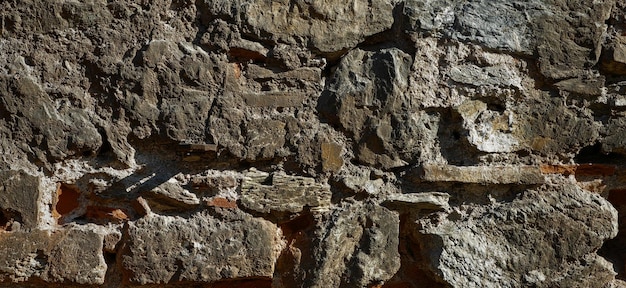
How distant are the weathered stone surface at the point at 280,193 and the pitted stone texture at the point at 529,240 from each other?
0.29 metres

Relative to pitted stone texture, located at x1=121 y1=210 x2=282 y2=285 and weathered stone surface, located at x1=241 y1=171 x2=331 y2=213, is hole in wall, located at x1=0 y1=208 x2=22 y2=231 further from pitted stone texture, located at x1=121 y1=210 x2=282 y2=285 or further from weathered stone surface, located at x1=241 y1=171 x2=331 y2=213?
weathered stone surface, located at x1=241 y1=171 x2=331 y2=213

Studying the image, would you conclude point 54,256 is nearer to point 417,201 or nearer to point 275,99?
point 275,99

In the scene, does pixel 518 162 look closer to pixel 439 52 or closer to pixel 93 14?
pixel 439 52

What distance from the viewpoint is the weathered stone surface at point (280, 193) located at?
1633 millimetres

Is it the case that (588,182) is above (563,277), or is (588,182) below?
above

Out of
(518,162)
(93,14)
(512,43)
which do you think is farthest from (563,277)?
(93,14)

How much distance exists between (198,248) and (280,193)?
0.73 ft

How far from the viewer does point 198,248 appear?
5.24 ft

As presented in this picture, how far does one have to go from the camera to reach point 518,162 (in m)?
1.80

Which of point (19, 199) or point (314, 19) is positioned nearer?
point (19, 199)

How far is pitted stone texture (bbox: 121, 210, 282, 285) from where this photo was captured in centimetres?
157

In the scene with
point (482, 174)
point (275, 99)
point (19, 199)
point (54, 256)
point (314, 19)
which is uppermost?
point (314, 19)

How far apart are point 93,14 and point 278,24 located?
1.36 feet

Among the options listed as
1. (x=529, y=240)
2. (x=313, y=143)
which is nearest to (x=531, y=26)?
(x=529, y=240)
